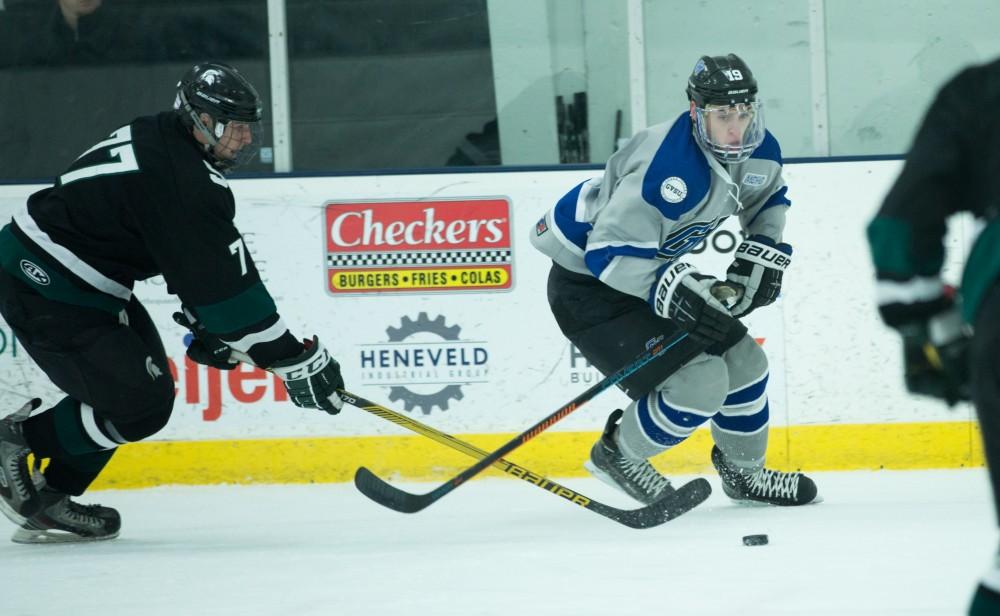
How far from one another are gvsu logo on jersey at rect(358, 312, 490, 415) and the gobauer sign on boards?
15cm

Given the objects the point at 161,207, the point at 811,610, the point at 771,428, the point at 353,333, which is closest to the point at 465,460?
the point at 353,333

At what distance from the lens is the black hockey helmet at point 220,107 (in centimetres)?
288

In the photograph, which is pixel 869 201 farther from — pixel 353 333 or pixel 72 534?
pixel 72 534

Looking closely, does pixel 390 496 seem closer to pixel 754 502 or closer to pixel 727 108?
pixel 754 502

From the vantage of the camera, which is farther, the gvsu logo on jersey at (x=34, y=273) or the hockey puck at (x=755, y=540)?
the gvsu logo on jersey at (x=34, y=273)

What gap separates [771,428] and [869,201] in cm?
76

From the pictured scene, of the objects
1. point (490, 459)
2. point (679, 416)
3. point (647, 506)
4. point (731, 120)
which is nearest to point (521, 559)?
point (490, 459)

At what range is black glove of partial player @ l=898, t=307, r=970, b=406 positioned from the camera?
135cm

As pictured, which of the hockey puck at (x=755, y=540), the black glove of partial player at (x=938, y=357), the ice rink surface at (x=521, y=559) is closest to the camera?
the black glove of partial player at (x=938, y=357)

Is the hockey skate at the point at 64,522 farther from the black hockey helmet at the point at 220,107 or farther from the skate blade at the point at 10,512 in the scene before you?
the black hockey helmet at the point at 220,107

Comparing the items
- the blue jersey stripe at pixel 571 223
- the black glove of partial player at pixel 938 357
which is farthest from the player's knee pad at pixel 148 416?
the black glove of partial player at pixel 938 357

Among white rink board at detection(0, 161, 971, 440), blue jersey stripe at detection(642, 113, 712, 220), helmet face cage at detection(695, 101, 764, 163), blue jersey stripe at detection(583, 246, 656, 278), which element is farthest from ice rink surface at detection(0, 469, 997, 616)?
helmet face cage at detection(695, 101, 764, 163)

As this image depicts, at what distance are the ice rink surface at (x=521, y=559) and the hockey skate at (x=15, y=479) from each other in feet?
0.34

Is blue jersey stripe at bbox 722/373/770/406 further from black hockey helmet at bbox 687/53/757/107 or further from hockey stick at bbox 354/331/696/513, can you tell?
black hockey helmet at bbox 687/53/757/107
